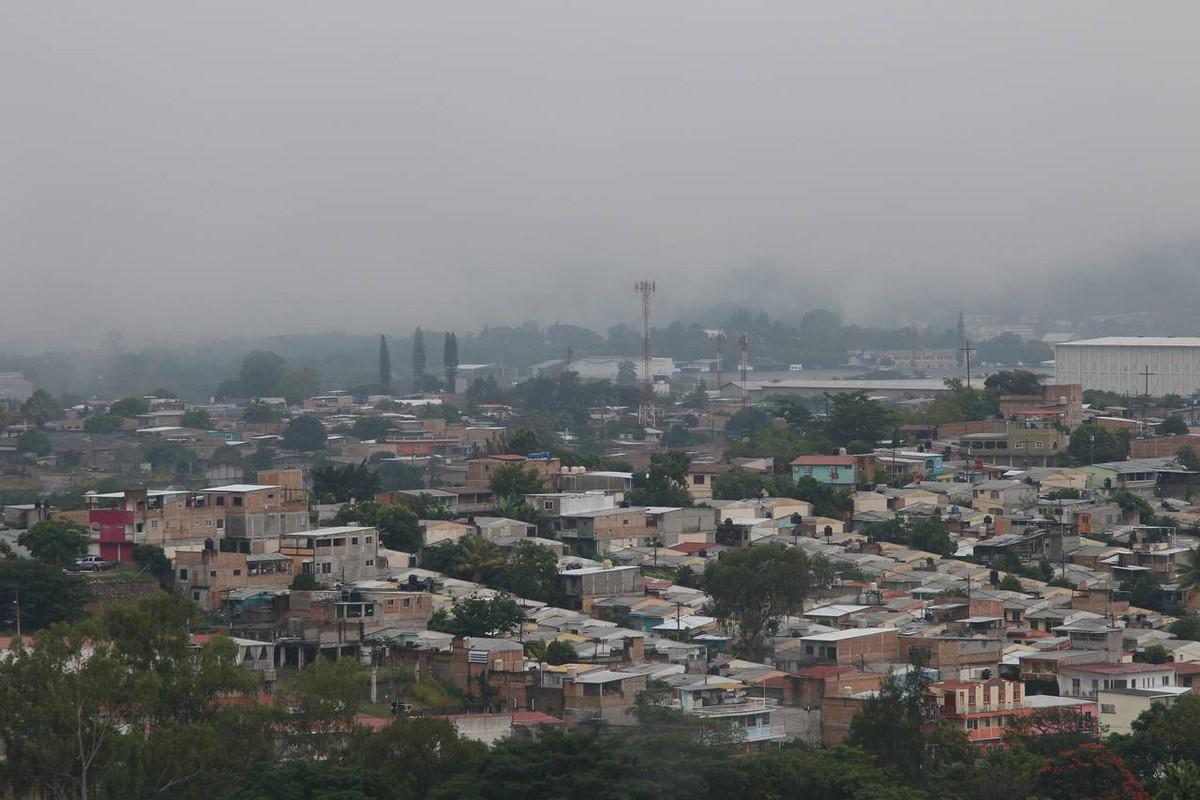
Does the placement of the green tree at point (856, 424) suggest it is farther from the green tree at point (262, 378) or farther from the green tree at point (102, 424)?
the green tree at point (262, 378)

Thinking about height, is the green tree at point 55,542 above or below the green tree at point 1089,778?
above

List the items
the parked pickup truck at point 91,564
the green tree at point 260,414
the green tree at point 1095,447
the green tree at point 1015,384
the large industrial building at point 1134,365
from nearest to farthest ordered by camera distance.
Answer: the parked pickup truck at point 91,564 < the green tree at point 1095,447 < the green tree at point 1015,384 < the large industrial building at point 1134,365 < the green tree at point 260,414

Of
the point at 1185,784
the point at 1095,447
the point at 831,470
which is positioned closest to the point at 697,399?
the point at 1095,447

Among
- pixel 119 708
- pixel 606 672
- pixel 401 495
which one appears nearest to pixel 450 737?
pixel 119 708

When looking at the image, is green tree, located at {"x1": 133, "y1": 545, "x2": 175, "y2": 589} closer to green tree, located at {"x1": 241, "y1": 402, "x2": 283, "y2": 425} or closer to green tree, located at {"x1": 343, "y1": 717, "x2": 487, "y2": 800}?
green tree, located at {"x1": 343, "y1": 717, "x2": 487, "y2": 800}

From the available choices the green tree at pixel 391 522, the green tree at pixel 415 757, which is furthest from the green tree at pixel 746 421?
the green tree at pixel 415 757

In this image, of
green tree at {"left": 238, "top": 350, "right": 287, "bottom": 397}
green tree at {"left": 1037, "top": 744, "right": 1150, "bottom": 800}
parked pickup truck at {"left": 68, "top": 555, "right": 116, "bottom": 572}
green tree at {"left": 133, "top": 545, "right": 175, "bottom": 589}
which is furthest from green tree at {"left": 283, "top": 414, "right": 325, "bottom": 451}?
green tree at {"left": 1037, "top": 744, "right": 1150, "bottom": 800}
